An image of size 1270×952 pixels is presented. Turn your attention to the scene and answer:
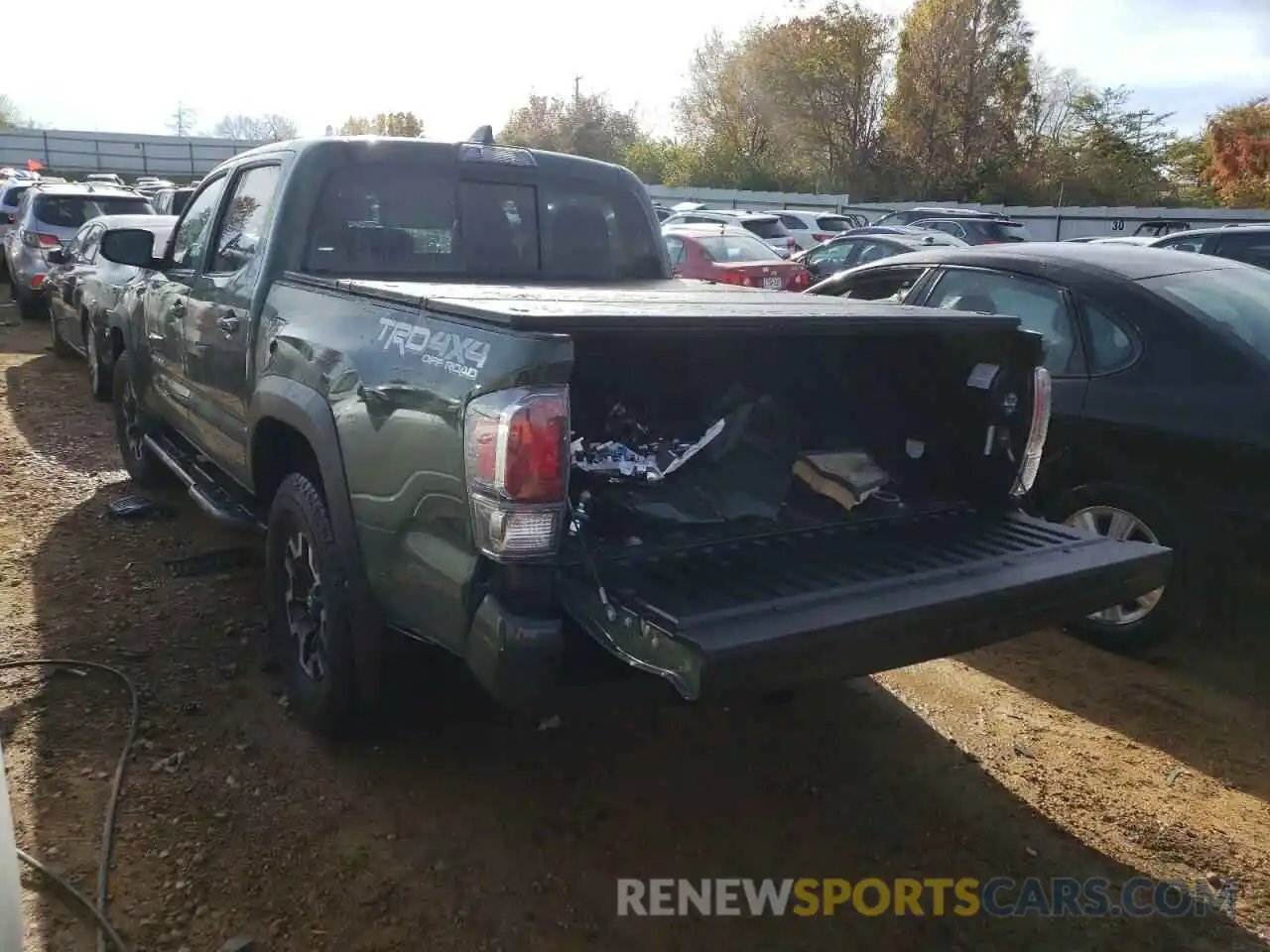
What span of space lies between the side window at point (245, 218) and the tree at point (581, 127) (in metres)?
51.8

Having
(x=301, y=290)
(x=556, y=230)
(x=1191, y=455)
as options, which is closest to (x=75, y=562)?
(x=301, y=290)

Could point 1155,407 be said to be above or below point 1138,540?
above

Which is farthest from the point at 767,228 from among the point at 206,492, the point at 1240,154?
the point at 1240,154

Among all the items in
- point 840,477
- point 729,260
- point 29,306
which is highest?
point 729,260

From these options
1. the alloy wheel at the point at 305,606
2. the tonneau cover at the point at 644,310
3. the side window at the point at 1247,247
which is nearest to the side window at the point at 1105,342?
the tonneau cover at the point at 644,310

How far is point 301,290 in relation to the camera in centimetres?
357

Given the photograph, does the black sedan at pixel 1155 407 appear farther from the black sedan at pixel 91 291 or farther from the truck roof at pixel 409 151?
the black sedan at pixel 91 291

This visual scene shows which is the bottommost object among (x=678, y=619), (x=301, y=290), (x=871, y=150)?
(x=678, y=619)

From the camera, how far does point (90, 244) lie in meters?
9.05

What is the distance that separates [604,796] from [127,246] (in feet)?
11.3

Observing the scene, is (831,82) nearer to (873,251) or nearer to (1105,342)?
(873,251)

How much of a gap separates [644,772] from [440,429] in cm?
153

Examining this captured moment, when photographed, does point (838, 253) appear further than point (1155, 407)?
Yes

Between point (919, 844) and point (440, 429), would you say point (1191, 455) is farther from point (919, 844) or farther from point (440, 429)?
point (440, 429)
